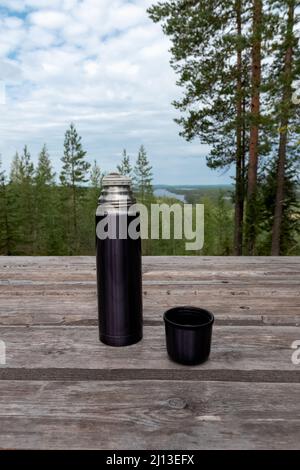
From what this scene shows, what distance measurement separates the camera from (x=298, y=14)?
6902mm

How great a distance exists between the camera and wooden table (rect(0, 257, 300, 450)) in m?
0.60

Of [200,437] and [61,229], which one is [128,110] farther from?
[200,437]

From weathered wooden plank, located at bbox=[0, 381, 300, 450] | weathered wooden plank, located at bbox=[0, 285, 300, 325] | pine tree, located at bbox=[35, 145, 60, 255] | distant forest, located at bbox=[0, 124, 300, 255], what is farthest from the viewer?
pine tree, located at bbox=[35, 145, 60, 255]

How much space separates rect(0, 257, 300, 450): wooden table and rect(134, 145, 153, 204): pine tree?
19970 mm

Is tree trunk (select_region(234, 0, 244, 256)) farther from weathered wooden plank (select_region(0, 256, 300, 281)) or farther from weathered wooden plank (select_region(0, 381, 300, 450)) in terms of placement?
weathered wooden plank (select_region(0, 381, 300, 450))

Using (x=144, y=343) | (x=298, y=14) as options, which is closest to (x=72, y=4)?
(x=298, y=14)

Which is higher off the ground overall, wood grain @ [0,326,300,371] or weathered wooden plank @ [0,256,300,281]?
weathered wooden plank @ [0,256,300,281]

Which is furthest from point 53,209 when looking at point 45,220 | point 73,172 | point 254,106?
point 254,106

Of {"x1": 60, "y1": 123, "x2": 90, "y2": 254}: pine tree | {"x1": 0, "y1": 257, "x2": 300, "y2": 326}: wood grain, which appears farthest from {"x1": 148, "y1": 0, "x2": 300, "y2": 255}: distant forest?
{"x1": 60, "y1": 123, "x2": 90, "y2": 254}: pine tree

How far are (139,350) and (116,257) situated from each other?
283 mm

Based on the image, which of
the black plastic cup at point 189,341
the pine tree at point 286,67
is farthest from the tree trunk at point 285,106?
the black plastic cup at point 189,341

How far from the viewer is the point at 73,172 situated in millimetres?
17359

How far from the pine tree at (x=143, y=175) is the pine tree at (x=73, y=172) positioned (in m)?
4.68
